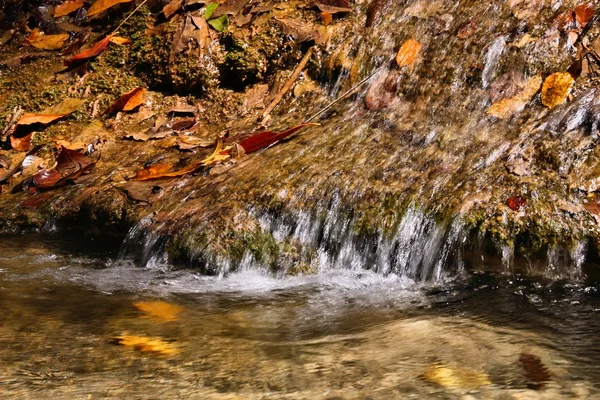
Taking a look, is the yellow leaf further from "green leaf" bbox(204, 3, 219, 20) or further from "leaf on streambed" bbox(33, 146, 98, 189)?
"leaf on streambed" bbox(33, 146, 98, 189)

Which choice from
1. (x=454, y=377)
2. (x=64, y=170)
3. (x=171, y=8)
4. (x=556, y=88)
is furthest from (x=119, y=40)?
(x=454, y=377)

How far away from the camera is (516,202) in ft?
10.9

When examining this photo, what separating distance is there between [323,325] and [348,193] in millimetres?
1027

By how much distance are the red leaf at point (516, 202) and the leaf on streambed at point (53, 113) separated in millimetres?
3399

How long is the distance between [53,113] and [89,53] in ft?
1.82

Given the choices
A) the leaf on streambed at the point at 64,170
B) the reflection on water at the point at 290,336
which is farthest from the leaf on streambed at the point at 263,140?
the leaf on streambed at the point at 64,170

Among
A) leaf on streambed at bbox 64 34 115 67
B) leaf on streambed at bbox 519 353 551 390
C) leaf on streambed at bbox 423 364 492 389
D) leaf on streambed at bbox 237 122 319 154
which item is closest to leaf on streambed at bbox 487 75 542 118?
leaf on streambed at bbox 237 122 319 154

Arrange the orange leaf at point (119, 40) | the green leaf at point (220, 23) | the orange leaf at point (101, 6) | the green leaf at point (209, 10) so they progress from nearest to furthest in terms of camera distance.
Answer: the green leaf at point (220, 23), the green leaf at point (209, 10), the orange leaf at point (119, 40), the orange leaf at point (101, 6)

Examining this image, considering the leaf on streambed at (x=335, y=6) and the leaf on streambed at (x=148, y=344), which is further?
the leaf on streambed at (x=335, y=6)

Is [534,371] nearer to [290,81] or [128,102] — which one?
[290,81]

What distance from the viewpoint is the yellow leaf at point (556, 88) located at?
3.77 m

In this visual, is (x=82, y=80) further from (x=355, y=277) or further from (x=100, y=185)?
(x=355, y=277)

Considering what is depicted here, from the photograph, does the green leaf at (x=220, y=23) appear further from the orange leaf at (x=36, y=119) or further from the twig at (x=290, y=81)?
the orange leaf at (x=36, y=119)

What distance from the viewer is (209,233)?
379 cm
